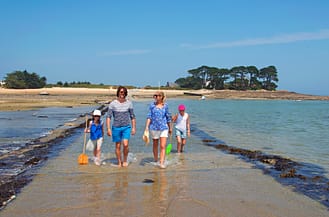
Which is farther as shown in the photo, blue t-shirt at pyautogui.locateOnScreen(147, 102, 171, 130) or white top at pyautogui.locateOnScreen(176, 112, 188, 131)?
white top at pyautogui.locateOnScreen(176, 112, 188, 131)

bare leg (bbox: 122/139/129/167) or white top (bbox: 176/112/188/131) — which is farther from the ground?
white top (bbox: 176/112/188/131)

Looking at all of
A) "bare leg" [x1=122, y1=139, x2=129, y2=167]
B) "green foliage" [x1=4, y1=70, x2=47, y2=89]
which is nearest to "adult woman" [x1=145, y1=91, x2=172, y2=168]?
"bare leg" [x1=122, y1=139, x2=129, y2=167]

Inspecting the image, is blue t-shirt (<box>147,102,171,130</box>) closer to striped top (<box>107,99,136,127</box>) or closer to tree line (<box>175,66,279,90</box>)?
striped top (<box>107,99,136,127</box>)

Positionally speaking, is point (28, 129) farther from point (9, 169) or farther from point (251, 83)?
point (251, 83)

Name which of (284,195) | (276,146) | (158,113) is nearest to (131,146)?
(158,113)

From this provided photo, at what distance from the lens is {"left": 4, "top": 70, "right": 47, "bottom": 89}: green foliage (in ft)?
290

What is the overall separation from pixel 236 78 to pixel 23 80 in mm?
57385

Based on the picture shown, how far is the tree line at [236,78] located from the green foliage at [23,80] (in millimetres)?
45104

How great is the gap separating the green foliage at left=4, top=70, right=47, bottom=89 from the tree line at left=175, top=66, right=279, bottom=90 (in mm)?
45104

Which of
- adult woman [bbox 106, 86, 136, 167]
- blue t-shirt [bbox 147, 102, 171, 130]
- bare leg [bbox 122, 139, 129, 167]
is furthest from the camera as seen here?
blue t-shirt [bbox 147, 102, 171, 130]

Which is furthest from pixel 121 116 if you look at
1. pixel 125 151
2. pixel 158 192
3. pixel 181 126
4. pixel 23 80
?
pixel 23 80

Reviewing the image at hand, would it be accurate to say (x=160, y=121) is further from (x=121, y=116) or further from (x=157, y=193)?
(x=157, y=193)

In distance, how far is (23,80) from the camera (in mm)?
90125

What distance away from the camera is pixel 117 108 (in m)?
8.34
